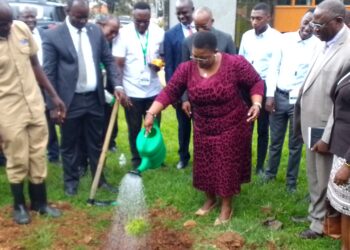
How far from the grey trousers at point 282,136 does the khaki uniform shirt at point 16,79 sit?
247cm

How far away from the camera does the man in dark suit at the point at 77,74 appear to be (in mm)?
4848

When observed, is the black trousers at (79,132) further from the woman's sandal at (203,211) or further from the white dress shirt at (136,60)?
the woman's sandal at (203,211)

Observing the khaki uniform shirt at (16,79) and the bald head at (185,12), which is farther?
the bald head at (185,12)

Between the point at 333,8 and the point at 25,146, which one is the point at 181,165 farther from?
the point at 333,8

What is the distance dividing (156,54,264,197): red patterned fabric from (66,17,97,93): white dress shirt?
2.96ft

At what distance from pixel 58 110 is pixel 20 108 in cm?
55

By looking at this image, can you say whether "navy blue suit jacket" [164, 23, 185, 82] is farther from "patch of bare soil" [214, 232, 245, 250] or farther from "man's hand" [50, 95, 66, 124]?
"patch of bare soil" [214, 232, 245, 250]

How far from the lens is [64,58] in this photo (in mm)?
4883

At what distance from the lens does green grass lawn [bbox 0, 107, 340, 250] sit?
4.19 metres

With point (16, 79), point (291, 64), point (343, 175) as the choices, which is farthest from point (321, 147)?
point (16, 79)

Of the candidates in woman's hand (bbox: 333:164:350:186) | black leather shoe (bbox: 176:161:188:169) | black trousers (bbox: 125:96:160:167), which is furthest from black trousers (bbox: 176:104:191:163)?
woman's hand (bbox: 333:164:350:186)

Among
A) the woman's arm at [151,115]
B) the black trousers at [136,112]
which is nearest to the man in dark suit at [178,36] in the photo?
the black trousers at [136,112]

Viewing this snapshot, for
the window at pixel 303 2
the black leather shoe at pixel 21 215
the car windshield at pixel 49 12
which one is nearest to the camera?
the black leather shoe at pixel 21 215

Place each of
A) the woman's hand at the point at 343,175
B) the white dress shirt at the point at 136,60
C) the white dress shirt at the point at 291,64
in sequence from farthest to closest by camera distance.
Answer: the white dress shirt at the point at 136,60, the white dress shirt at the point at 291,64, the woman's hand at the point at 343,175
